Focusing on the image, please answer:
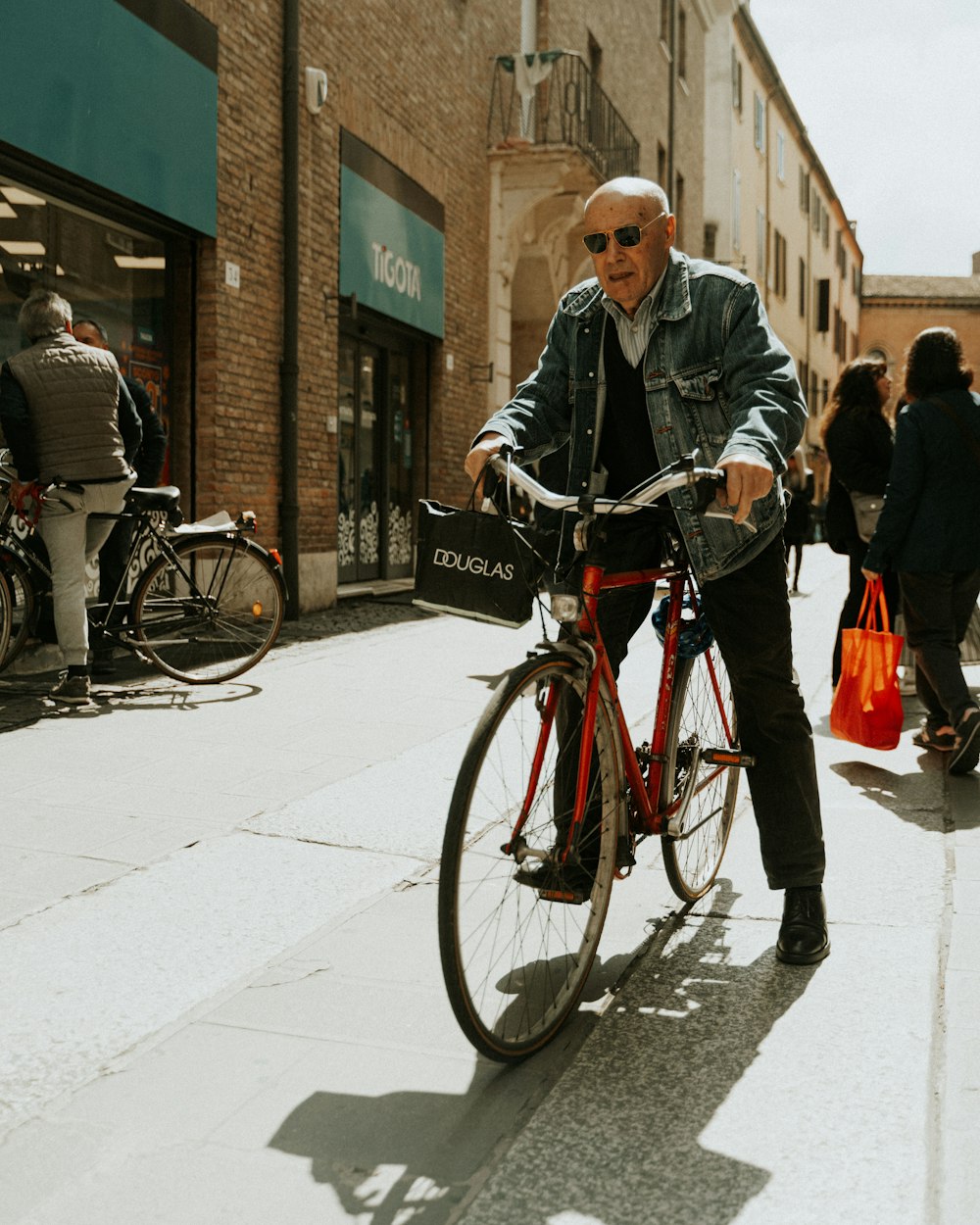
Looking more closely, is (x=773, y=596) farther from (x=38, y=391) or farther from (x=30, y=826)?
(x=38, y=391)

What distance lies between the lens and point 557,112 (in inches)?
690

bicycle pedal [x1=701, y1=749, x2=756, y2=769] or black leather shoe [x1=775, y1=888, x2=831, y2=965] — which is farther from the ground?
bicycle pedal [x1=701, y1=749, x2=756, y2=769]

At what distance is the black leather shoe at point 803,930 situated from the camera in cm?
332

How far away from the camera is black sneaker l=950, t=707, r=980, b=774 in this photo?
17.9ft

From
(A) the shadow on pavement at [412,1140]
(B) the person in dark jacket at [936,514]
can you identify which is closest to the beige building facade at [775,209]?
(B) the person in dark jacket at [936,514]

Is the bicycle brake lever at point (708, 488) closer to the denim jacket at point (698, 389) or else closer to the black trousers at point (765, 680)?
the denim jacket at point (698, 389)

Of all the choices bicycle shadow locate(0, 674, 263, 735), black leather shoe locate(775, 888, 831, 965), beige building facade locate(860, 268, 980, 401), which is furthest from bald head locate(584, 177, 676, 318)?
beige building facade locate(860, 268, 980, 401)

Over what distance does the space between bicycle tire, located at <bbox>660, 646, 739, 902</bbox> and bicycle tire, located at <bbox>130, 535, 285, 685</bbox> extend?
150 inches

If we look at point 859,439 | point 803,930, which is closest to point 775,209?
point 859,439

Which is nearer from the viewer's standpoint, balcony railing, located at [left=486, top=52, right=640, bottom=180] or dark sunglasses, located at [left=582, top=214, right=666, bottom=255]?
dark sunglasses, located at [left=582, top=214, right=666, bottom=255]

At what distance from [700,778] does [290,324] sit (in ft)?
27.7

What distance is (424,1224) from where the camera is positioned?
2.14 metres

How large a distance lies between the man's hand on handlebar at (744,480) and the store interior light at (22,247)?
658cm

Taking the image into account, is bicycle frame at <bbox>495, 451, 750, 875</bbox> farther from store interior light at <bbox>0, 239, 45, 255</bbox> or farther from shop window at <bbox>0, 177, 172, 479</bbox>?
store interior light at <bbox>0, 239, 45, 255</bbox>
